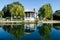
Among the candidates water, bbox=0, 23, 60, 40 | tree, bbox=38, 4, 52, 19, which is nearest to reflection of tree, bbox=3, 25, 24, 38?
water, bbox=0, 23, 60, 40

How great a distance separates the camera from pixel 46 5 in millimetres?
55125

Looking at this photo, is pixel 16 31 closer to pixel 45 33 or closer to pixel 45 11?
pixel 45 33

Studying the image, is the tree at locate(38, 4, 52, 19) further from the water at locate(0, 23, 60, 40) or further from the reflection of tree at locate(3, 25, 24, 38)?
the water at locate(0, 23, 60, 40)

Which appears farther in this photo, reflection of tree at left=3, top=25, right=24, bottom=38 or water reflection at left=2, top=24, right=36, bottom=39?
reflection of tree at left=3, top=25, right=24, bottom=38

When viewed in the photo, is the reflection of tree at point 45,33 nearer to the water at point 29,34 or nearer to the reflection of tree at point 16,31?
the water at point 29,34

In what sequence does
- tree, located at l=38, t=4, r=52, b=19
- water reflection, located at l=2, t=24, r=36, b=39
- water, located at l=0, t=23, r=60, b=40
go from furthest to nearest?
1. tree, located at l=38, t=4, r=52, b=19
2. water reflection, located at l=2, t=24, r=36, b=39
3. water, located at l=0, t=23, r=60, b=40

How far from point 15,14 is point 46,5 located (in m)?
10.2

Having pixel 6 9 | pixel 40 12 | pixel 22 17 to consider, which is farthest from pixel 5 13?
pixel 40 12

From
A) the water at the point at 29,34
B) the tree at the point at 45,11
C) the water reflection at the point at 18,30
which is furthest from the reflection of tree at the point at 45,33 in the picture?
the tree at the point at 45,11

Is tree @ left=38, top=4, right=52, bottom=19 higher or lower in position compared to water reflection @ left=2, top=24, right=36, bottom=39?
higher

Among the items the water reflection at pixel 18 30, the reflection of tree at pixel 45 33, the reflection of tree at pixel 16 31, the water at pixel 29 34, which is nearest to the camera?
the water at pixel 29 34

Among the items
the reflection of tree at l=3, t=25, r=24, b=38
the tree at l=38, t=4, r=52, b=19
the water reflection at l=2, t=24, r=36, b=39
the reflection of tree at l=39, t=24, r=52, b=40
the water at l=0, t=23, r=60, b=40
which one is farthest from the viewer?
the tree at l=38, t=4, r=52, b=19

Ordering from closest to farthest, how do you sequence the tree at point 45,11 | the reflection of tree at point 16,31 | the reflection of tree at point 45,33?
the reflection of tree at point 45,33 → the reflection of tree at point 16,31 → the tree at point 45,11

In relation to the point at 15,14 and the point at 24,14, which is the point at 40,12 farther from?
the point at 15,14
